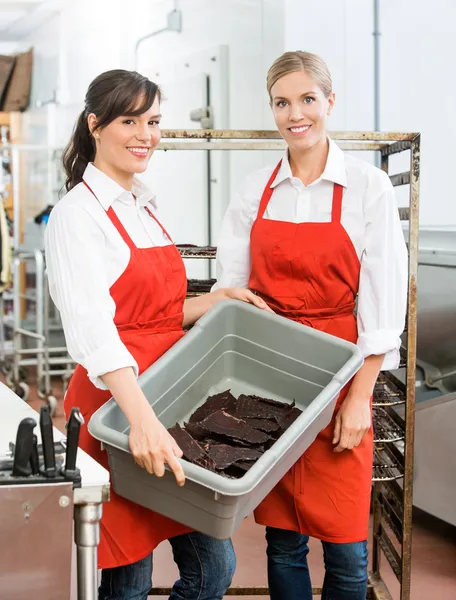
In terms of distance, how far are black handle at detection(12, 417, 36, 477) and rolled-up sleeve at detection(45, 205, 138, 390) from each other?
0.36 meters

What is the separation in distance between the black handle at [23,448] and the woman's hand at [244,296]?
847 mm

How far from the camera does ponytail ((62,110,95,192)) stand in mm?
1958

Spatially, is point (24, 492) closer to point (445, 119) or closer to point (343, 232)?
point (343, 232)

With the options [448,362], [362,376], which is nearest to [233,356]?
[362,376]

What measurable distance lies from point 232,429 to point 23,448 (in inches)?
23.9

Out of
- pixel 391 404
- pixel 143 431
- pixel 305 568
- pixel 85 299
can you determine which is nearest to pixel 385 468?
pixel 391 404

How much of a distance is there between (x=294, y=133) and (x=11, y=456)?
108cm

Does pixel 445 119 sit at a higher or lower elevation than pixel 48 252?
higher

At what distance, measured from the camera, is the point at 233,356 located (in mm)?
2098

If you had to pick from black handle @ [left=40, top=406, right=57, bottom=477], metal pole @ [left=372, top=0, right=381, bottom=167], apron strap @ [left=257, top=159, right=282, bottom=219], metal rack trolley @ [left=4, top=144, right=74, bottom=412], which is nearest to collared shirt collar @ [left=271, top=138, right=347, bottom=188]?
apron strap @ [left=257, top=159, right=282, bottom=219]

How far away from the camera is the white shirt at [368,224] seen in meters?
1.98

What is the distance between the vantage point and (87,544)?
4.50ft

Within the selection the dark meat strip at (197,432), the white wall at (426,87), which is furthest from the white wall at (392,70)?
the dark meat strip at (197,432)

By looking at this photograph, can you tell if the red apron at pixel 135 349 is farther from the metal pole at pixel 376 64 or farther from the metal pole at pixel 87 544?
the metal pole at pixel 376 64
